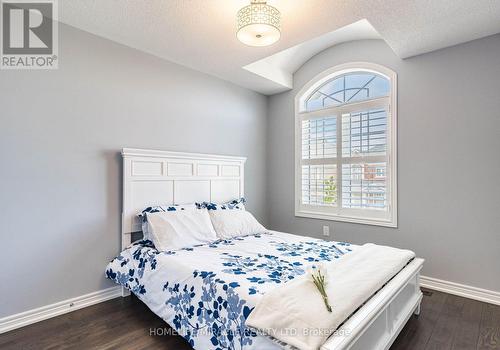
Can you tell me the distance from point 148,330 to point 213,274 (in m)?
0.82

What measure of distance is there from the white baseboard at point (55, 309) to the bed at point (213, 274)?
0.17 metres

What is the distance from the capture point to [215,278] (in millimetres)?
1780

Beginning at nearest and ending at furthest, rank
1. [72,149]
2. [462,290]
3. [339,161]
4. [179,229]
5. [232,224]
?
[72,149] → [179,229] → [462,290] → [232,224] → [339,161]

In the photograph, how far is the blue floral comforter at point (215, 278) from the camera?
1.59 metres

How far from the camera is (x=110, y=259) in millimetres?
2689

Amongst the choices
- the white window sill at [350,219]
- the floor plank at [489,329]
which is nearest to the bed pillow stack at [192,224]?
the white window sill at [350,219]

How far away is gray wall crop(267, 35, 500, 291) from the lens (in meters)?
2.60

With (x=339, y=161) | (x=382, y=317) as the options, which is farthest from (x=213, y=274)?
(x=339, y=161)

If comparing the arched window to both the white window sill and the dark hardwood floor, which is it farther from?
the dark hardwood floor

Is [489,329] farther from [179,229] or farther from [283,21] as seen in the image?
[283,21]

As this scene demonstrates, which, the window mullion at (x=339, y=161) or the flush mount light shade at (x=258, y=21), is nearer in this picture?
the flush mount light shade at (x=258, y=21)

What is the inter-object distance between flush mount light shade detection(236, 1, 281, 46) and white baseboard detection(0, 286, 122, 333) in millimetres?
2654

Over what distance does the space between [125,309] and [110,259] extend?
0.52m
